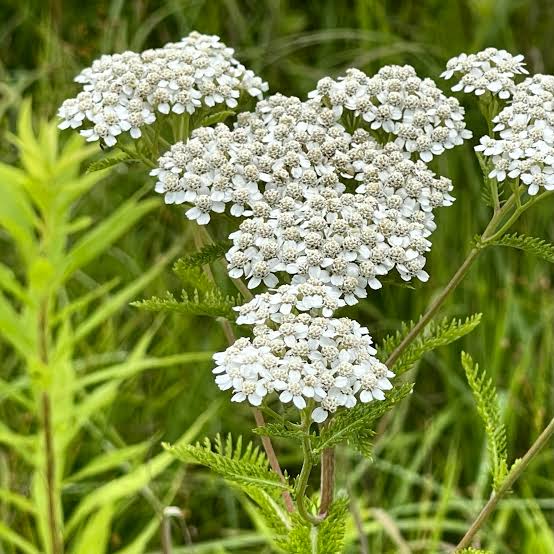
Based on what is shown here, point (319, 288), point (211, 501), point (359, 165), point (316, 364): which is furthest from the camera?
point (211, 501)

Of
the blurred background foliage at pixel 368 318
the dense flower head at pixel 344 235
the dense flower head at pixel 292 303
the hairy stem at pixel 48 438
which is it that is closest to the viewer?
the hairy stem at pixel 48 438

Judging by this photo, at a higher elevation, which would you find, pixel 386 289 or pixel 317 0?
pixel 317 0

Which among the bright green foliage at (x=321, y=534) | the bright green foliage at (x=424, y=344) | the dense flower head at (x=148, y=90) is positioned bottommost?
the bright green foliage at (x=321, y=534)

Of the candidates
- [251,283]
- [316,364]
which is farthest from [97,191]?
[316,364]

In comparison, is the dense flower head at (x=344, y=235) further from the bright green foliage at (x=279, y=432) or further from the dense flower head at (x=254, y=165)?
the bright green foliage at (x=279, y=432)

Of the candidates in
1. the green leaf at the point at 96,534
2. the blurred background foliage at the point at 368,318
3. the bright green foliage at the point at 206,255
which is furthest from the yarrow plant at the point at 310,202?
the blurred background foliage at the point at 368,318

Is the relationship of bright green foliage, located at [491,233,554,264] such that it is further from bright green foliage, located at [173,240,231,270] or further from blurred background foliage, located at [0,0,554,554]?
blurred background foliage, located at [0,0,554,554]

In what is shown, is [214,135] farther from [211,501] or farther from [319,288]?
[211,501]
